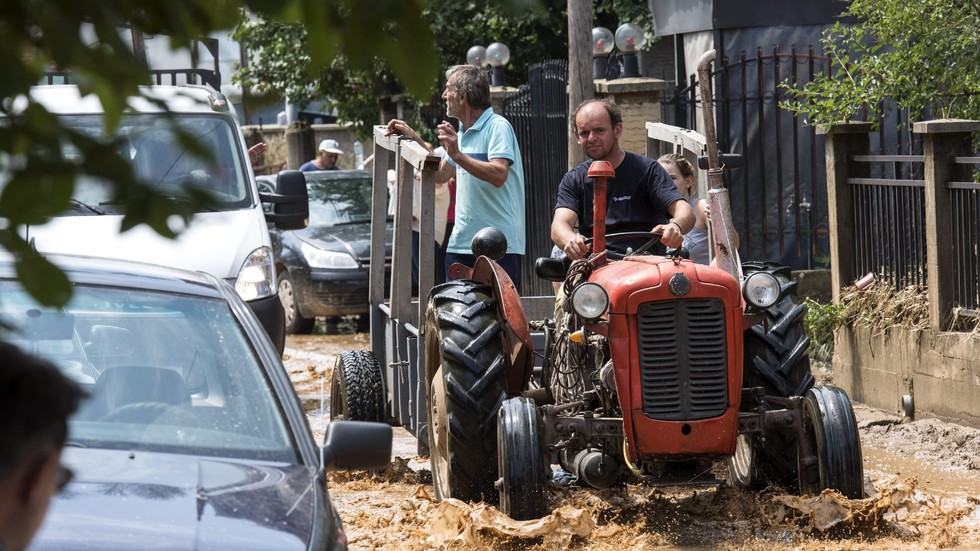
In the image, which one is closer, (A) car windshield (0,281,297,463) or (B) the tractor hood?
(A) car windshield (0,281,297,463)

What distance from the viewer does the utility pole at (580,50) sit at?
10969 millimetres

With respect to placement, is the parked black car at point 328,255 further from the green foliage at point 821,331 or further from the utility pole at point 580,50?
the green foliage at point 821,331

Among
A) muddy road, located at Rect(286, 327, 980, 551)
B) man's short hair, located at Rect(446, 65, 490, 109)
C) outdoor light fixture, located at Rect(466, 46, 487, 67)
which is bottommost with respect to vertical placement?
muddy road, located at Rect(286, 327, 980, 551)

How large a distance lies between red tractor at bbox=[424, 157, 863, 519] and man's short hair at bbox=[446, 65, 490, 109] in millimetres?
1467

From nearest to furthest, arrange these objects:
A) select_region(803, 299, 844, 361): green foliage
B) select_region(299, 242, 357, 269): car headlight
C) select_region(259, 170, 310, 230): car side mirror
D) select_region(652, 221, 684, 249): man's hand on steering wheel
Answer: select_region(652, 221, 684, 249): man's hand on steering wheel < select_region(259, 170, 310, 230): car side mirror < select_region(803, 299, 844, 361): green foliage < select_region(299, 242, 357, 269): car headlight

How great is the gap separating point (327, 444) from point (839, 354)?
6.48 m

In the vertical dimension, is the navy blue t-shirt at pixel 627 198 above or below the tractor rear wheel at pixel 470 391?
above

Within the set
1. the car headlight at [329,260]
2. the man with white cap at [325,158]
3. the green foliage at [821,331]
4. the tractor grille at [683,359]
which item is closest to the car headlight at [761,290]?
the tractor grille at [683,359]

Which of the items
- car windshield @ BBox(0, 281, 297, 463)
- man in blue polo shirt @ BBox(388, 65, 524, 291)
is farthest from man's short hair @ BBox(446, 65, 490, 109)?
car windshield @ BBox(0, 281, 297, 463)

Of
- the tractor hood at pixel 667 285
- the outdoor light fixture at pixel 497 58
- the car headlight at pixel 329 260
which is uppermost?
the outdoor light fixture at pixel 497 58

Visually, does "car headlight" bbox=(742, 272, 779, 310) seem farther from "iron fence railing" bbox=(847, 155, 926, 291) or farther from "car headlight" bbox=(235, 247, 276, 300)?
"car headlight" bbox=(235, 247, 276, 300)

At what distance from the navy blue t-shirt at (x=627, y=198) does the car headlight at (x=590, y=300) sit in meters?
0.91

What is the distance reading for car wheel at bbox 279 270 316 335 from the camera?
14430 mm

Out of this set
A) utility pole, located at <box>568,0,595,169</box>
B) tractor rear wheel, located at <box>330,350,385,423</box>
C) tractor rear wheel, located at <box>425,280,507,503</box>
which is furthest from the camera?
utility pole, located at <box>568,0,595,169</box>
